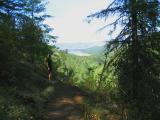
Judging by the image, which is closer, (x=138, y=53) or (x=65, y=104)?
(x=138, y=53)

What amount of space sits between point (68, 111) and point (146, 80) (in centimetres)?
465

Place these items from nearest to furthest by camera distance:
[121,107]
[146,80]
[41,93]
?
[146,80] < [121,107] < [41,93]

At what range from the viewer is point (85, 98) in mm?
22500

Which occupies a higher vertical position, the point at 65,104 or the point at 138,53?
the point at 138,53

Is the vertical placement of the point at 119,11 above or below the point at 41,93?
above

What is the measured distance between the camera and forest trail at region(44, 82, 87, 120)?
17719 mm

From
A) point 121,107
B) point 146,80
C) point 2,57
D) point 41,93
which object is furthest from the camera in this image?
point 41,93

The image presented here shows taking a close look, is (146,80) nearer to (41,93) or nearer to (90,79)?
(41,93)

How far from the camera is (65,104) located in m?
20.6

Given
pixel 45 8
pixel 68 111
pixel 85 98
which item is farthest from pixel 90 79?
pixel 68 111

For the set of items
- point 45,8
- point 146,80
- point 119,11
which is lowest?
point 146,80

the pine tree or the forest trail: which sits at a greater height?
the pine tree

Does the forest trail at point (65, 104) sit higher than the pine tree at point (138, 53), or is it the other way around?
the pine tree at point (138, 53)

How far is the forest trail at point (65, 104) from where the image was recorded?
17.7 m
